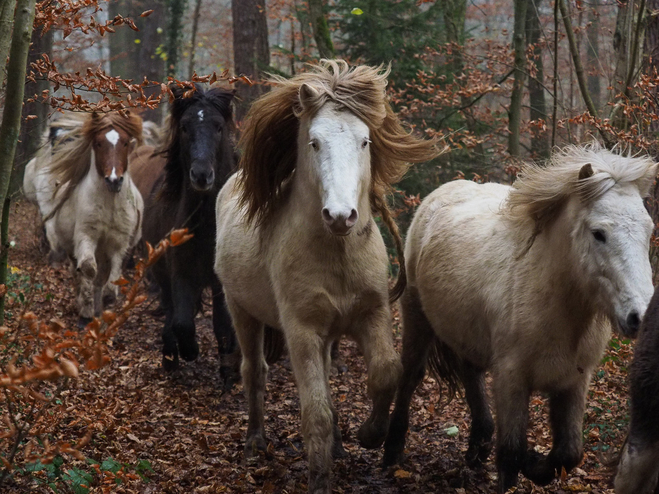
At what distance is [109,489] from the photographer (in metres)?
4.10

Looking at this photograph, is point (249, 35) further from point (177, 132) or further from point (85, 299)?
point (177, 132)

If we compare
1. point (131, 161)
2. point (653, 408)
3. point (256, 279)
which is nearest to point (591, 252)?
point (653, 408)

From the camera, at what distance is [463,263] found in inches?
206

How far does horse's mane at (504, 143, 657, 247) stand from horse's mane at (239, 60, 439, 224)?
85 centimetres

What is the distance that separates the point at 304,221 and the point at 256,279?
80 centimetres

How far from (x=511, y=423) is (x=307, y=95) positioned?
2.37 m

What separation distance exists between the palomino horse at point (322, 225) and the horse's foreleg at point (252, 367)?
480mm

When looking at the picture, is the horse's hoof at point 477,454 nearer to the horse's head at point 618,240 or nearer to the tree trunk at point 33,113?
the horse's head at point 618,240

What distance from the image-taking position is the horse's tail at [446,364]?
6.15 meters

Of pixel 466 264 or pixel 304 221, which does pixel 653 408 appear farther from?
pixel 304 221

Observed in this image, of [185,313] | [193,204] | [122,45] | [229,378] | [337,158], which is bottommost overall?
[229,378]

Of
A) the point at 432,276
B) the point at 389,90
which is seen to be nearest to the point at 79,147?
the point at 389,90

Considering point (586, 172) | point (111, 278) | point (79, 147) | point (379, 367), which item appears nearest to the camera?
point (586, 172)

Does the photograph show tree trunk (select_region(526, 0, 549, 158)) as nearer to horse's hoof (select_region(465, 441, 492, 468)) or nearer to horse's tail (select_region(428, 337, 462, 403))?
horse's tail (select_region(428, 337, 462, 403))
